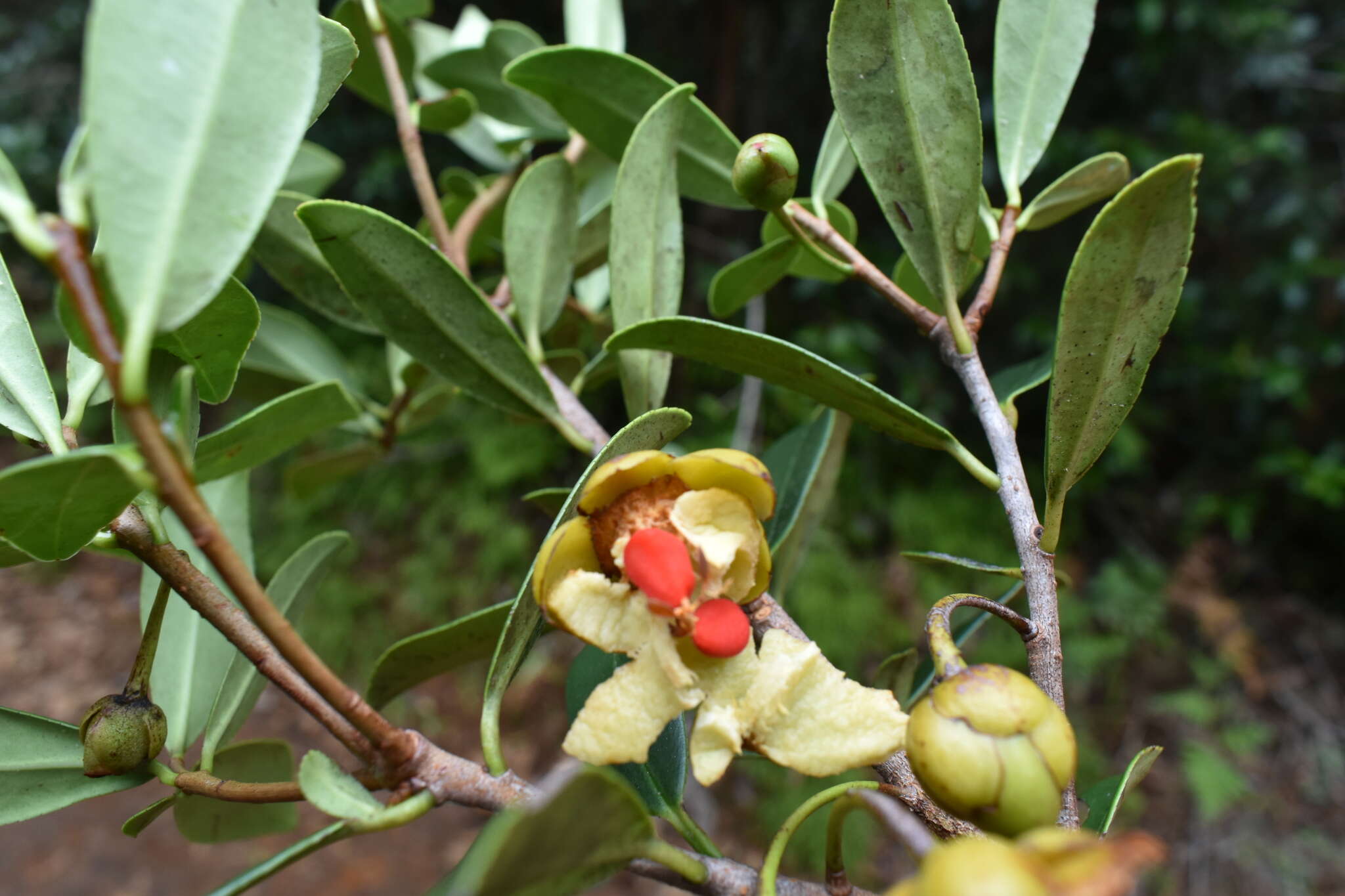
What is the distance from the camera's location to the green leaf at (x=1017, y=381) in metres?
0.51

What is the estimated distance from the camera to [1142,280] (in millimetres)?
376

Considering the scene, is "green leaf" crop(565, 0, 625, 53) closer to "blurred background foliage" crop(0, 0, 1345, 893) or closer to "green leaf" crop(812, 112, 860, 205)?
"green leaf" crop(812, 112, 860, 205)

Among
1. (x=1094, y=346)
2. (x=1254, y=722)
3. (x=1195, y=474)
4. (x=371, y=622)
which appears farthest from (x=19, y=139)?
(x=1254, y=722)

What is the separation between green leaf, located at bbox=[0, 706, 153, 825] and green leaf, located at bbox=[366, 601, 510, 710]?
146mm

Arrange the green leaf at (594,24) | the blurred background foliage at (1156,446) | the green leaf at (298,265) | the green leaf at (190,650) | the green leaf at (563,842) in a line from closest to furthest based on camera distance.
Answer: the green leaf at (563,842) < the green leaf at (190,650) < the green leaf at (298,265) < the green leaf at (594,24) < the blurred background foliage at (1156,446)

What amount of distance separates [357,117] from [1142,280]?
3010 millimetres

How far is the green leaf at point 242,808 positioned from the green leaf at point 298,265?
330mm

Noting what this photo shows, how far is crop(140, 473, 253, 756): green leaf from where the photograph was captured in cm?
57

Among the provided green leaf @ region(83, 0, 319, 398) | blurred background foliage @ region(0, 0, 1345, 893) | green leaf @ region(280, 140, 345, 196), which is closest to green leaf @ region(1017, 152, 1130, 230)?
green leaf @ region(83, 0, 319, 398)

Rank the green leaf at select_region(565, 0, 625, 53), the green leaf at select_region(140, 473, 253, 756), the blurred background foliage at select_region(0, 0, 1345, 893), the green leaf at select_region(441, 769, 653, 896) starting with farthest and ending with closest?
the blurred background foliage at select_region(0, 0, 1345, 893) < the green leaf at select_region(565, 0, 625, 53) < the green leaf at select_region(140, 473, 253, 756) < the green leaf at select_region(441, 769, 653, 896)

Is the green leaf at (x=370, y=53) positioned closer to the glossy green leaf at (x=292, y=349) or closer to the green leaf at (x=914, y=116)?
the glossy green leaf at (x=292, y=349)

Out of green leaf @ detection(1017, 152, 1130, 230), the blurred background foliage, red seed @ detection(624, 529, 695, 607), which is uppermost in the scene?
green leaf @ detection(1017, 152, 1130, 230)

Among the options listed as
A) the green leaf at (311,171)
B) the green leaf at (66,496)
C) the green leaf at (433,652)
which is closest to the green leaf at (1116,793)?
the green leaf at (433,652)

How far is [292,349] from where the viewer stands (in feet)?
2.96
